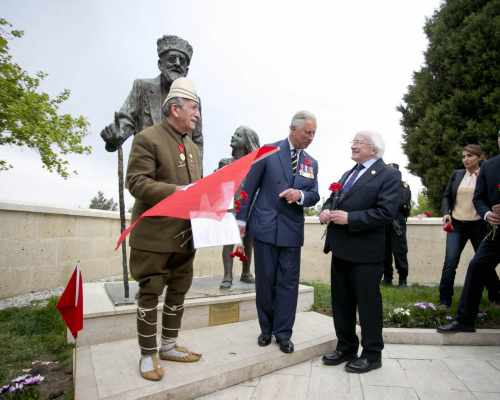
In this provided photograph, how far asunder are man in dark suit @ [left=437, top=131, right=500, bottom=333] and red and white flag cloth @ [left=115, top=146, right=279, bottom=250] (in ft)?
8.51

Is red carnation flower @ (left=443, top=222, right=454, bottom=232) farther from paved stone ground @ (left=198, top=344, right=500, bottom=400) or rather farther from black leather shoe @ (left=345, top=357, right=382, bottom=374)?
black leather shoe @ (left=345, top=357, right=382, bottom=374)

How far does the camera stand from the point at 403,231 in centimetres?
638

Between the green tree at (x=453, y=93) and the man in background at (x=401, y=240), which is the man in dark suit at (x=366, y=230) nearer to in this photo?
the man in background at (x=401, y=240)

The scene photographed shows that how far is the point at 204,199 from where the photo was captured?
2.18 metres

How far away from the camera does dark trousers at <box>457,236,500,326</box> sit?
336 centimetres

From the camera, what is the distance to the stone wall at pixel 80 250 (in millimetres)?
5609

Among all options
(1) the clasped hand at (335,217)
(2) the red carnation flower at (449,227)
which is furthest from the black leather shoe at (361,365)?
(2) the red carnation flower at (449,227)

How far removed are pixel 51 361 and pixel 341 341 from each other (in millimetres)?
2493

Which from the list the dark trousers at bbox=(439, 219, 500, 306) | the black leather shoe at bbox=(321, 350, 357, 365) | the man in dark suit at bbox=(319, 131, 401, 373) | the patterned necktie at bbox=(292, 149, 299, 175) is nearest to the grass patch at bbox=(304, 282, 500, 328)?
the dark trousers at bbox=(439, 219, 500, 306)

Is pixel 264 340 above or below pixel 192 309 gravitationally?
below

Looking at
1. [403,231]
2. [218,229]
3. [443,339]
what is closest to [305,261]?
[403,231]

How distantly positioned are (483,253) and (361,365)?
171 centimetres

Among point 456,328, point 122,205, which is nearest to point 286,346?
point 456,328

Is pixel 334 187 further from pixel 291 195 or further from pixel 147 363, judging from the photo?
pixel 147 363
